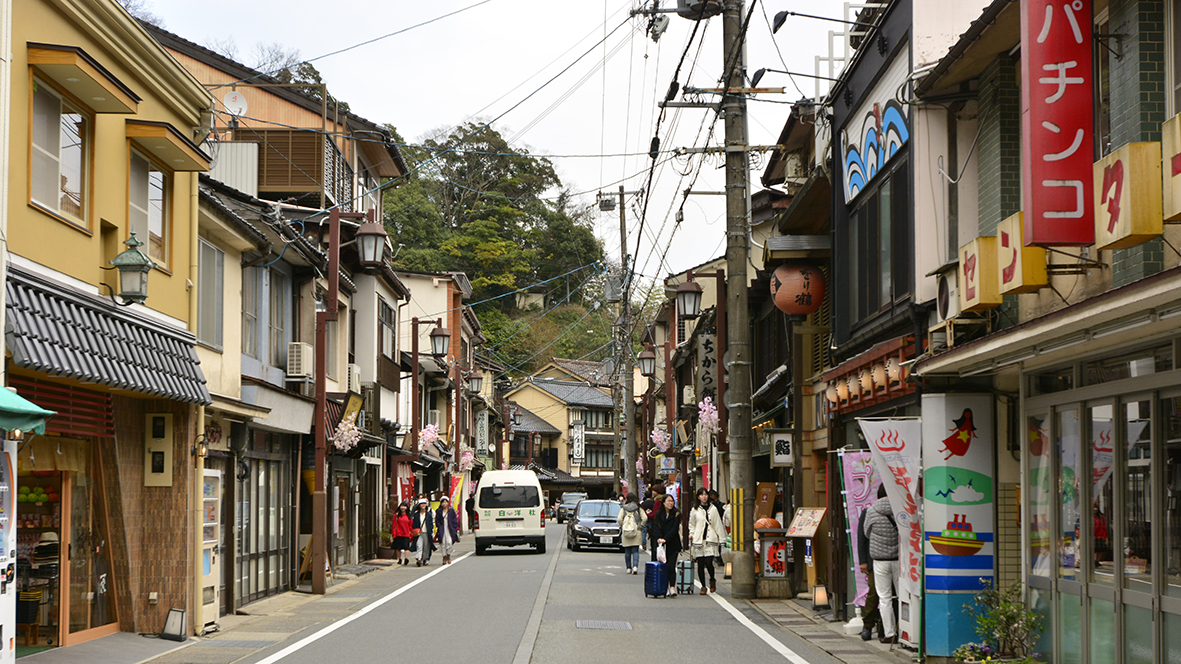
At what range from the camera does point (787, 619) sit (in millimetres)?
17094

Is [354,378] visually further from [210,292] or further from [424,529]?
[210,292]

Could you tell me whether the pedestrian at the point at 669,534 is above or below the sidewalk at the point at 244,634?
above

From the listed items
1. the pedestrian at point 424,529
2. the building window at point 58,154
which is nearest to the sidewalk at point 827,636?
the building window at point 58,154

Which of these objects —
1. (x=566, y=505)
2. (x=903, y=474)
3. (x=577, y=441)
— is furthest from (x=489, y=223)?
(x=903, y=474)

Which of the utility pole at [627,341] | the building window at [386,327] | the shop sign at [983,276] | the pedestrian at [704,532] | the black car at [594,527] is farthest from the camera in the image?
the utility pole at [627,341]

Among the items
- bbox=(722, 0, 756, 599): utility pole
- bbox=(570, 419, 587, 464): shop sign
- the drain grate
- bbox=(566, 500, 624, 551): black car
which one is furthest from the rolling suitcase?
bbox=(570, 419, 587, 464): shop sign

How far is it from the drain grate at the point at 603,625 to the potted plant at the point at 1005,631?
18.2 feet

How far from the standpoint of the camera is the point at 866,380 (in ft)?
48.6

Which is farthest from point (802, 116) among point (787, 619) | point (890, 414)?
point (787, 619)

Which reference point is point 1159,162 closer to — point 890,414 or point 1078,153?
point 1078,153

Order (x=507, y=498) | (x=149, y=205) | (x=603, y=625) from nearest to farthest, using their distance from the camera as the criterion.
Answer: (x=149, y=205), (x=603, y=625), (x=507, y=498)

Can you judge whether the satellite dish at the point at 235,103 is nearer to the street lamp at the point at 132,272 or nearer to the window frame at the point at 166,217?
the window frame at the point at 166,217

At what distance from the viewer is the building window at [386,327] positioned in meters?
34.3

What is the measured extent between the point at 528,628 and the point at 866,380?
549 centimetres
